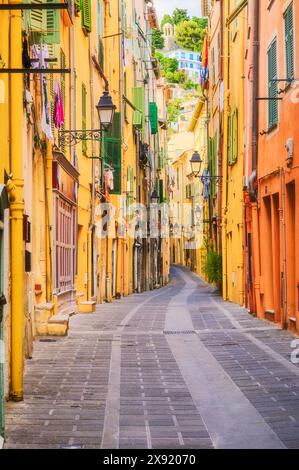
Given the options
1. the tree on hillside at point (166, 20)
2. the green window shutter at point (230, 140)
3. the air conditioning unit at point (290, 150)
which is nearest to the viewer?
the air conditioning unit at point (290, 150)

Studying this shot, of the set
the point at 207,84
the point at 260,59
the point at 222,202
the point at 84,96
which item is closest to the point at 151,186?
the point at 207,84

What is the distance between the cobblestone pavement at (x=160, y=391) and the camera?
702 centimetres

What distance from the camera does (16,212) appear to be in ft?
28.2

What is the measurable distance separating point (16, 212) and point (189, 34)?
15545 cm

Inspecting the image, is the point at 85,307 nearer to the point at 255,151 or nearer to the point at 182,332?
the point at 255,151

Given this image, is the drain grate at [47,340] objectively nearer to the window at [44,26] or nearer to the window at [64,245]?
the window at [64,245]

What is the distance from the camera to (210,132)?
39.0 meters

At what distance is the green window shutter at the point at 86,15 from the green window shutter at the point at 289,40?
7.33 m

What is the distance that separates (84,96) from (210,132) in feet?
55.5

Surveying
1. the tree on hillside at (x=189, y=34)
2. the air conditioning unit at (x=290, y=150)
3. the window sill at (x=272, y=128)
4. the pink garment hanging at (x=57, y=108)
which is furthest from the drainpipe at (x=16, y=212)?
the tree on hillside at (x=189, y=34)

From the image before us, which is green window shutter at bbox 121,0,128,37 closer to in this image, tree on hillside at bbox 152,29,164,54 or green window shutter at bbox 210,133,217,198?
green window shutter at bbox 210,133,217,198

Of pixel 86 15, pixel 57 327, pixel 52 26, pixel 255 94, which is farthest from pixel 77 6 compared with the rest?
pixel 57 327

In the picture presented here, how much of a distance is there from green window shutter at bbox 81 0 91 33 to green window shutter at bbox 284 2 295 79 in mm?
7328

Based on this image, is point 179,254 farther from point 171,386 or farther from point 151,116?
point 171,386
